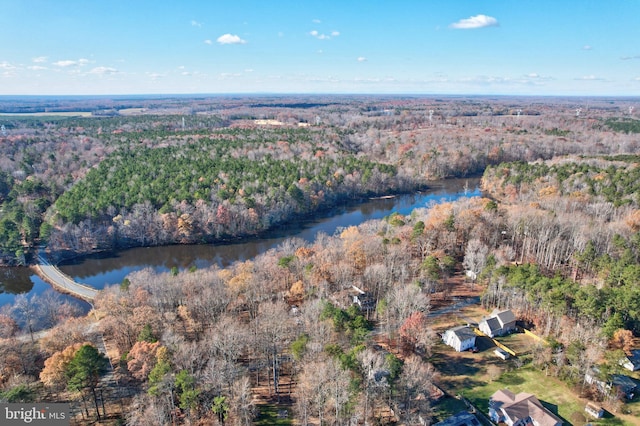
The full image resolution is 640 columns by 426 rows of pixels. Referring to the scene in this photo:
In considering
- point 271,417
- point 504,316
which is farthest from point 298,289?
point 504,316

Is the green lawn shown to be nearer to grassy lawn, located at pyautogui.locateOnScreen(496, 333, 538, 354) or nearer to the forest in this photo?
the forest

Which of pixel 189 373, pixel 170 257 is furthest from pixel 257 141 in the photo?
pixel 189 373

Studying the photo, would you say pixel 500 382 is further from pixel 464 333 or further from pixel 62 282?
pixel 62 282

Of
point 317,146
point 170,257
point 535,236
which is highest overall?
point 317,146

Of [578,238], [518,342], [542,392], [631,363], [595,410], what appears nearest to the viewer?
[595,410]

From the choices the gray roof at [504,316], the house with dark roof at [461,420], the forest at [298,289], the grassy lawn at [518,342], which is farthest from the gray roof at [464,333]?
the house with dark roof at [461,420]

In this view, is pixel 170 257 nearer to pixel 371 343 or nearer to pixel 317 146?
pixel 371 343
